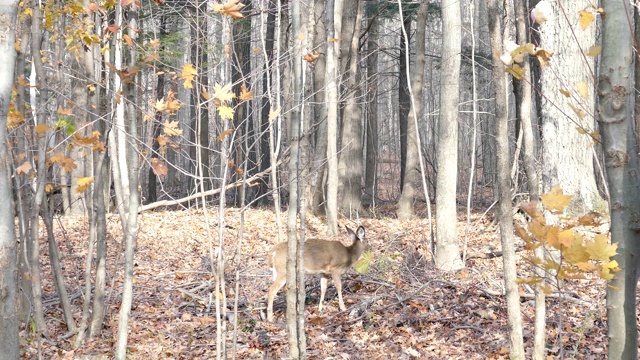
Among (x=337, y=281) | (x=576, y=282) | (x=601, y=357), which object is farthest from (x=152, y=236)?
(x=601, y=357)

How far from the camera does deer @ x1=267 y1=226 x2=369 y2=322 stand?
858cm

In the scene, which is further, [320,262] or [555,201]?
[320,262]

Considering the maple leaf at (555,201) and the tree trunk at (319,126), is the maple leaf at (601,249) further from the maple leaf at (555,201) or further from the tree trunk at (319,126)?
the tree trunk at (319,126)

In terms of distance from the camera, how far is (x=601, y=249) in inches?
101

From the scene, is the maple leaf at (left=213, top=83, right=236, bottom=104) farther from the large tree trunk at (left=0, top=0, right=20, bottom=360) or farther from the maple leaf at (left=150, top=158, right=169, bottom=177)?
the large tree trunk at (left=0, top=0, right=20, bottom=360)

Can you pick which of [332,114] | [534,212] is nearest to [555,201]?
[534,212]

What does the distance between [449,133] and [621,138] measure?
7.65 meters

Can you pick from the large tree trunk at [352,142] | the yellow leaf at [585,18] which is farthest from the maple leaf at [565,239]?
the large tree trunk at [352,142]

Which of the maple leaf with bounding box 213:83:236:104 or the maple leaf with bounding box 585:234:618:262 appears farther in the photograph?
the maple leaf with bounding box 213:83:236:104

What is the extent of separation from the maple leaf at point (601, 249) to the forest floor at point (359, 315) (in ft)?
10.8

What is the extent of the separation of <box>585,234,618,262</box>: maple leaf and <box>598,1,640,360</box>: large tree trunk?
30mm

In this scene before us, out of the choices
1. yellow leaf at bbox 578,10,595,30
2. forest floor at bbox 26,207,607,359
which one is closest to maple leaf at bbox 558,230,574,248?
yellow leaf at bbox 578,10,595,30

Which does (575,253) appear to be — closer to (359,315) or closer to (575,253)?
(575,253)

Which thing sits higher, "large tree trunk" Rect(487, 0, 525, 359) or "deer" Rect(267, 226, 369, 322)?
"large tree trunk" Rect(487, 0, 525, 359)
